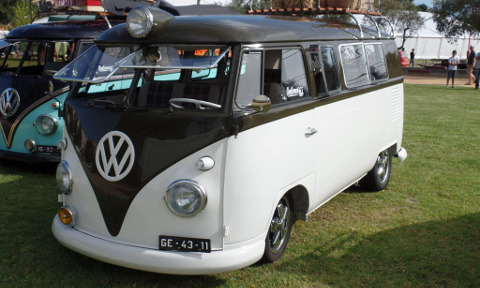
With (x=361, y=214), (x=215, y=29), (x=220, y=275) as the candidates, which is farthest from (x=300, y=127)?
(x=361, y=214)

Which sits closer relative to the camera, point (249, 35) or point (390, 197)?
point (249, 35)

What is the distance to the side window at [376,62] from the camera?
6.20m

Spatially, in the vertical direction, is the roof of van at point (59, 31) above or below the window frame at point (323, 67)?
above

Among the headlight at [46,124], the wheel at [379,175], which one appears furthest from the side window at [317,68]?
the headlight at [46,124]

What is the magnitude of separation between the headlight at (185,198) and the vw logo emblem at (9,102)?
4.25m

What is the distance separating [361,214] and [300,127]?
1962 millimetres

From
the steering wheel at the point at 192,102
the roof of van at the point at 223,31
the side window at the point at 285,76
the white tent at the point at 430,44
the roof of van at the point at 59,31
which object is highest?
the roof of van at the point at 223,31

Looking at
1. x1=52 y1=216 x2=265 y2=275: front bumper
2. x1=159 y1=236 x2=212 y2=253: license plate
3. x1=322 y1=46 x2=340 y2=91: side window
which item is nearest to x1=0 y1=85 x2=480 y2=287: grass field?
x1=52 y1=216 x2=265 y2=275: front bumper

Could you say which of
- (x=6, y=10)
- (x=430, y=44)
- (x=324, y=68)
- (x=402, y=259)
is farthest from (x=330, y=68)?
(x=6, y=10)

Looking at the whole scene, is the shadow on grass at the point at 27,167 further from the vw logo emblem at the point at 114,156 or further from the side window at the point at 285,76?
the side window at the point at 285,76

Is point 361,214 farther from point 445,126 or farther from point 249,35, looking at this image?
point 445,126

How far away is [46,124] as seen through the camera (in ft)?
22.9

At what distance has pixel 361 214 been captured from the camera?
19.6 ft

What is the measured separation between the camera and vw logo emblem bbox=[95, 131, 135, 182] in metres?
3.87
